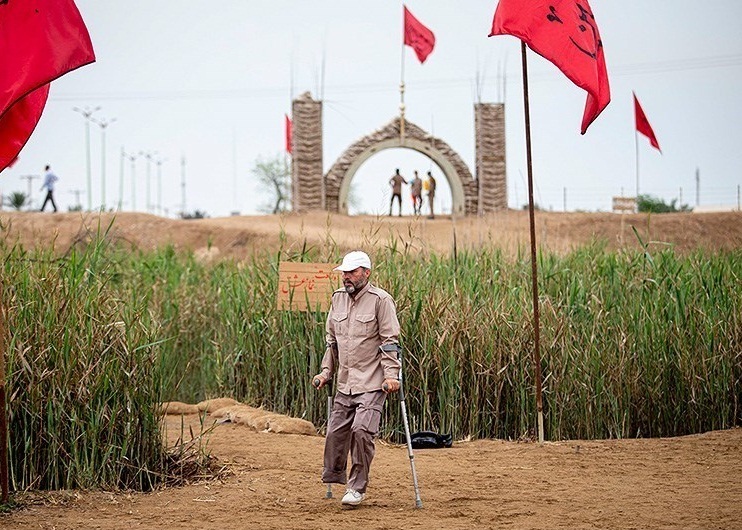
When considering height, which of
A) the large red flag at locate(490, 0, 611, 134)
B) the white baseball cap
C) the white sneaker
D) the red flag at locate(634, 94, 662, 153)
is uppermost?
the red flag at locate(634, 94, 662, 153)

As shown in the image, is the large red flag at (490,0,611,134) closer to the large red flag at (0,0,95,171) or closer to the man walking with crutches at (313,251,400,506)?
the man walking with crutches at (313,251,400,506)

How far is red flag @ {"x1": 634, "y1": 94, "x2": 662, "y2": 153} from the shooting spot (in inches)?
782

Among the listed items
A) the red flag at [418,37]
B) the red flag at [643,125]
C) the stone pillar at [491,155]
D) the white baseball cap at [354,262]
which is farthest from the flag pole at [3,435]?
the stone pillar at [491,155]

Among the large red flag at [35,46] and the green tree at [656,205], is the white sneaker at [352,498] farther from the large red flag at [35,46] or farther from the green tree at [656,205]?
the green tree at [656,205]

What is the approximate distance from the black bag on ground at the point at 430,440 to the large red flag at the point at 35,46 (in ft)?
14.6

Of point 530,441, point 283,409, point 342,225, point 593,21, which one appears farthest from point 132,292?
point 342,225

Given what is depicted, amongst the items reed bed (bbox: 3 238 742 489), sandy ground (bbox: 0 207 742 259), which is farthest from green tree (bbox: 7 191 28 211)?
reed bed (bbox: 3 238 742 489)

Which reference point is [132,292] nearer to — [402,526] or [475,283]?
[475,283]

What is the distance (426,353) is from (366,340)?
2.98m

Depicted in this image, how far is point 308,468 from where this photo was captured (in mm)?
9016

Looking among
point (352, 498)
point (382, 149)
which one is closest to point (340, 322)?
point (352, 498)

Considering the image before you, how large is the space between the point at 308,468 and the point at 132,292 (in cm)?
388

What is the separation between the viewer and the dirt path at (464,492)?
7.10 meters

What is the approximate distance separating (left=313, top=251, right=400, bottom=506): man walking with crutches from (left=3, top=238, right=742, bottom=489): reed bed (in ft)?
4.64
